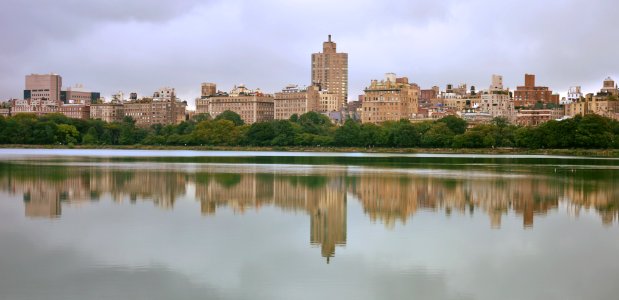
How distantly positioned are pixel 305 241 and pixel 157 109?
160 meters

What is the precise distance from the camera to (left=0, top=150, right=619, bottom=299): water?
48.7 ft

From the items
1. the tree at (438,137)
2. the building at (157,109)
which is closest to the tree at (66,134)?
the tree at (438,137)

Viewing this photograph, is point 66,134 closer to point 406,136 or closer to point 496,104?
point 406,136

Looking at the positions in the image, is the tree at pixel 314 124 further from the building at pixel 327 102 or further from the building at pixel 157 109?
the building at pixel 157 109

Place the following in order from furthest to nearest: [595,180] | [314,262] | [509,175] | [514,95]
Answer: [514,95] < [509,175] < [595,180] < [314,262]

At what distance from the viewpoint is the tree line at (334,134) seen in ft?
280

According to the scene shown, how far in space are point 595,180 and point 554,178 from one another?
7.00 ft

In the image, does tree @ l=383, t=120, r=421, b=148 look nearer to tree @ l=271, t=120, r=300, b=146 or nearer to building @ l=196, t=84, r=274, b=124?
tree @ l=271, t=120, r=300, b=146

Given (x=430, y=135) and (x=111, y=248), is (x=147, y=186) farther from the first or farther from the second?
(x=430, y=135)

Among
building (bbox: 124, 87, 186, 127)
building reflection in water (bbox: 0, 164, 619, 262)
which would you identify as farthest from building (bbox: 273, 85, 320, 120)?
building reflection in water (bbox: 0, 164, 619, 262)

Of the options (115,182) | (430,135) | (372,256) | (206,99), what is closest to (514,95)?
(206,99)

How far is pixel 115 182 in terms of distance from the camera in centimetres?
3653

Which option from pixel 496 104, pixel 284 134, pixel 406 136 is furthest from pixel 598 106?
pixel 284 134

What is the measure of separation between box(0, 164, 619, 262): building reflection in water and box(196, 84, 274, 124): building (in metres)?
136
